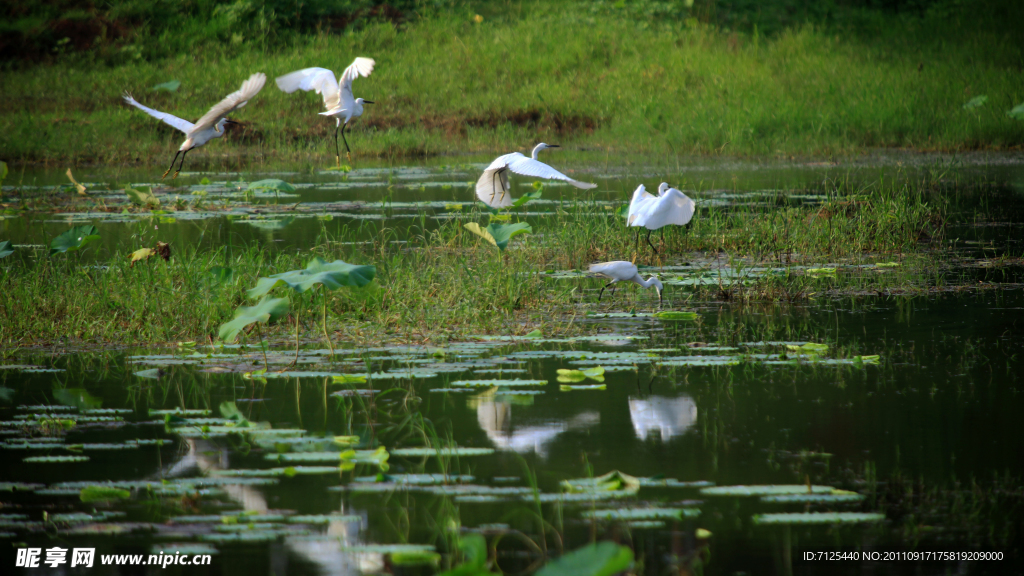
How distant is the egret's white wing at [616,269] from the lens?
544 cm

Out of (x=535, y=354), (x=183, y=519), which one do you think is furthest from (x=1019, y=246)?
(x=183, y=519)

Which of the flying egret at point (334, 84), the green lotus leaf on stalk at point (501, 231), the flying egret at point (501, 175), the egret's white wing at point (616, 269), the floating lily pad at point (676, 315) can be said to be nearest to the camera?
the floating lily pad at point (676, 315)

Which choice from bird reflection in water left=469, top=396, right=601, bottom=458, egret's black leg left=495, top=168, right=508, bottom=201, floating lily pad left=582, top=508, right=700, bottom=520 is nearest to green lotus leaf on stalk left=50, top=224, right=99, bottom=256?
egret's black leg left=495, top=168, right=508, bottom=201

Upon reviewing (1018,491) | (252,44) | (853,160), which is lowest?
(1018,491)

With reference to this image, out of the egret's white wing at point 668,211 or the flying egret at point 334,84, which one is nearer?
the egret's white wing at point 668,211

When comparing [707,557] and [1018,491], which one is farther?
[1018,491]

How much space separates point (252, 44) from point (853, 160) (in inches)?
464

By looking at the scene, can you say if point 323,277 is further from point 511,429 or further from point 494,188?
point 494,188

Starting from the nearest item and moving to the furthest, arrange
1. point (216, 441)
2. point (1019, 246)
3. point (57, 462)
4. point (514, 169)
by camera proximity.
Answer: point (57, 462) → point (216, 441) → point (514, 169) → point (1019, 246)

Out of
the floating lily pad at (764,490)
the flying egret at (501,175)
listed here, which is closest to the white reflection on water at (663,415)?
the floating lily pad at (764,490)

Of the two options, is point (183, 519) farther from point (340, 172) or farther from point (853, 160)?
point (853, 160)

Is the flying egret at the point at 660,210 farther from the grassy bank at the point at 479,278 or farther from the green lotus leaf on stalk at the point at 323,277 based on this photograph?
the green lotus leaf on stalk at the point at 323,277

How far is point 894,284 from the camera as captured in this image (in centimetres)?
622

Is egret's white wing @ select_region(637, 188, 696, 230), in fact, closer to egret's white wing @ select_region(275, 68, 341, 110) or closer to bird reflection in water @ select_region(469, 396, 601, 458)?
bird reflection in water @ select_region(469, 396, 601, 458)
